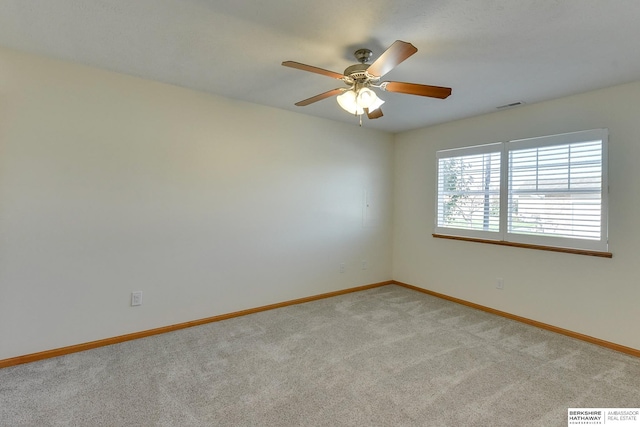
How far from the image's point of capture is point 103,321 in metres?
2.69

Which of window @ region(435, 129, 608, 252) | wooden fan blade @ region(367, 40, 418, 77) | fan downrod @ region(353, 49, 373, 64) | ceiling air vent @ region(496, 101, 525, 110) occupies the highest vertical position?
Result: ceiling air vent @ region(496, 101, 525, 110)

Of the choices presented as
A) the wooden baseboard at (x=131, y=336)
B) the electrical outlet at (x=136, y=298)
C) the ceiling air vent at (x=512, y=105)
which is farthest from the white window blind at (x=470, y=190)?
the electrical outlet at (x=136, y=298)

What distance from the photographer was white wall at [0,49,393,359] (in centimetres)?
238

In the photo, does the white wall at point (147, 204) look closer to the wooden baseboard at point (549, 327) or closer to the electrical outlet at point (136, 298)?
the electrical outlet at point (136, 298)

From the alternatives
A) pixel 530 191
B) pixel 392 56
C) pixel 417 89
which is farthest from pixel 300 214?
pixel 530 191

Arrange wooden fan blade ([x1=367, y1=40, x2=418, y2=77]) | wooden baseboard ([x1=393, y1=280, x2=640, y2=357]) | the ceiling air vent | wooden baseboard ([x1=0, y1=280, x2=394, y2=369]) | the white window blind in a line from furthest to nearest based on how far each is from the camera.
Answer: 1. the white window blind
2. the ceiling air vent
3. wooden baseboard ([x1=393, y1=280, x2=640, y2=357])
4. wooden baseboard ([x1=0, y1=280, x2=394, y2=369])
5. wooden fan blade ([x1=367, y1=40, x2=418, y2=77])

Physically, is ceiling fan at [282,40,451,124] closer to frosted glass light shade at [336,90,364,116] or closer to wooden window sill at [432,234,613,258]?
frosted glass light shade at [336,90,364,116]

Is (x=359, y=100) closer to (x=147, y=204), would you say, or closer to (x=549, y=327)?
(x=147, y=204)

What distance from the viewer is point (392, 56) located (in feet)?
5.55

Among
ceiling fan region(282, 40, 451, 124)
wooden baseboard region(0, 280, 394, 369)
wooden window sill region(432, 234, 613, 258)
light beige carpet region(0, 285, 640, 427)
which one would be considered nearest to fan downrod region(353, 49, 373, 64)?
ceiling fan region(282, 40, 451, 124)

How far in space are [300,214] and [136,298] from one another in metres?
1.92

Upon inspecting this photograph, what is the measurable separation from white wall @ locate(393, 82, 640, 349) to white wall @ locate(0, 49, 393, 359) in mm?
1155

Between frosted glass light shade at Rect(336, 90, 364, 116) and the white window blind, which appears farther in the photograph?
the white window blind

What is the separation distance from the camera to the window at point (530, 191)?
114 inches
